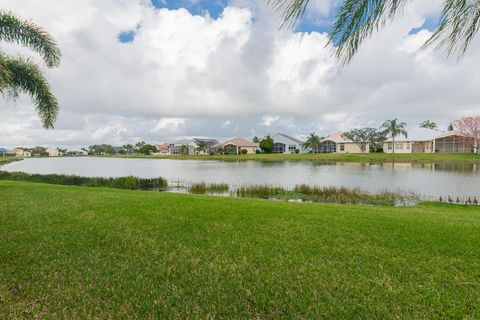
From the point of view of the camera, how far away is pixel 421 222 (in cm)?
613

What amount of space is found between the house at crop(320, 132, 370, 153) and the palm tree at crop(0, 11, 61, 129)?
217 ft

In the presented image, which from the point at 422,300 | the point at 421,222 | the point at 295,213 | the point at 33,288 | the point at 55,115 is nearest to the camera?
the point at 422,300

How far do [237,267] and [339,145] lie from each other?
233ft

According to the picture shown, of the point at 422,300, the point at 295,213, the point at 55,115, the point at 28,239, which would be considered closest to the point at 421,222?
the point at 295,213

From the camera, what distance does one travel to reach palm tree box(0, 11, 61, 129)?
991 cm

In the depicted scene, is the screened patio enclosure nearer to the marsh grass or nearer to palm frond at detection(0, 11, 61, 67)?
the marsh grass

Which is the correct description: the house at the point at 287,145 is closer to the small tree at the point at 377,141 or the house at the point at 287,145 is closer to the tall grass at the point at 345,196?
the small tree at the point at 377,141

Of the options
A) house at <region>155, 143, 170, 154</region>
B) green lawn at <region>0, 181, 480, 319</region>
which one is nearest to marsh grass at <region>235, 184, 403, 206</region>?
green lawn at <region>0, 181, 480, 319</region>

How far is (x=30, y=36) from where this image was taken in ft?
33.7

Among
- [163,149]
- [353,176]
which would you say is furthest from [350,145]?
[163,149]

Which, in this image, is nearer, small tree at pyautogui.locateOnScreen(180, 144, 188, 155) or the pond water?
the pond water

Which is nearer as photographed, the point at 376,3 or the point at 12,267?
the point at 376,3

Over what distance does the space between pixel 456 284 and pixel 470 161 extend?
51.9 meters

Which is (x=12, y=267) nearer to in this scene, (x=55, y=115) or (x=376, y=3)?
(x=376, y=3)
